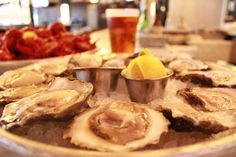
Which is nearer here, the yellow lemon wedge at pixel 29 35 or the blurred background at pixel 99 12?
the yellow lemon wedge at pixel 29 35

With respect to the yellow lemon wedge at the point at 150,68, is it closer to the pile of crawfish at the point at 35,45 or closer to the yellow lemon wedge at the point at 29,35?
the pile of crawfish at the point at 35,45

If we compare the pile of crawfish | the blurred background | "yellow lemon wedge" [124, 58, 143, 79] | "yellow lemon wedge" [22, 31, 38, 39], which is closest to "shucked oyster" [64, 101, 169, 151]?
"yellow lemon wedge" [124, 58, 143, 79]

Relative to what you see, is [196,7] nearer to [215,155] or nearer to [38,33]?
[38,33]

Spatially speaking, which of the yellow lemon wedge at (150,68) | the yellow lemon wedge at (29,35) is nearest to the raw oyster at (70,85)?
the yellow lemon wedge at (150,68)

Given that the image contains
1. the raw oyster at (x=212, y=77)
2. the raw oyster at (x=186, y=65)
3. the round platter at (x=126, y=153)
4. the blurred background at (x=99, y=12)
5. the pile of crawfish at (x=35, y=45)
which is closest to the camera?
the round platter at (x=126, y=153)

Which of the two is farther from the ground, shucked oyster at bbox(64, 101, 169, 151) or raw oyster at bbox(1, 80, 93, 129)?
raw oyster at bbox(1, 80, 93, 129)

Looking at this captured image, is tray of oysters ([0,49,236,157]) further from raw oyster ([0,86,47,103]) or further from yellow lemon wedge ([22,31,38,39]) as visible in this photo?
yellow lemon wedge ([22,31,38,39])

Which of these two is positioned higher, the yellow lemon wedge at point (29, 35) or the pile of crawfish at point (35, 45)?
the yellow lemon wedge at point (29, 35)
